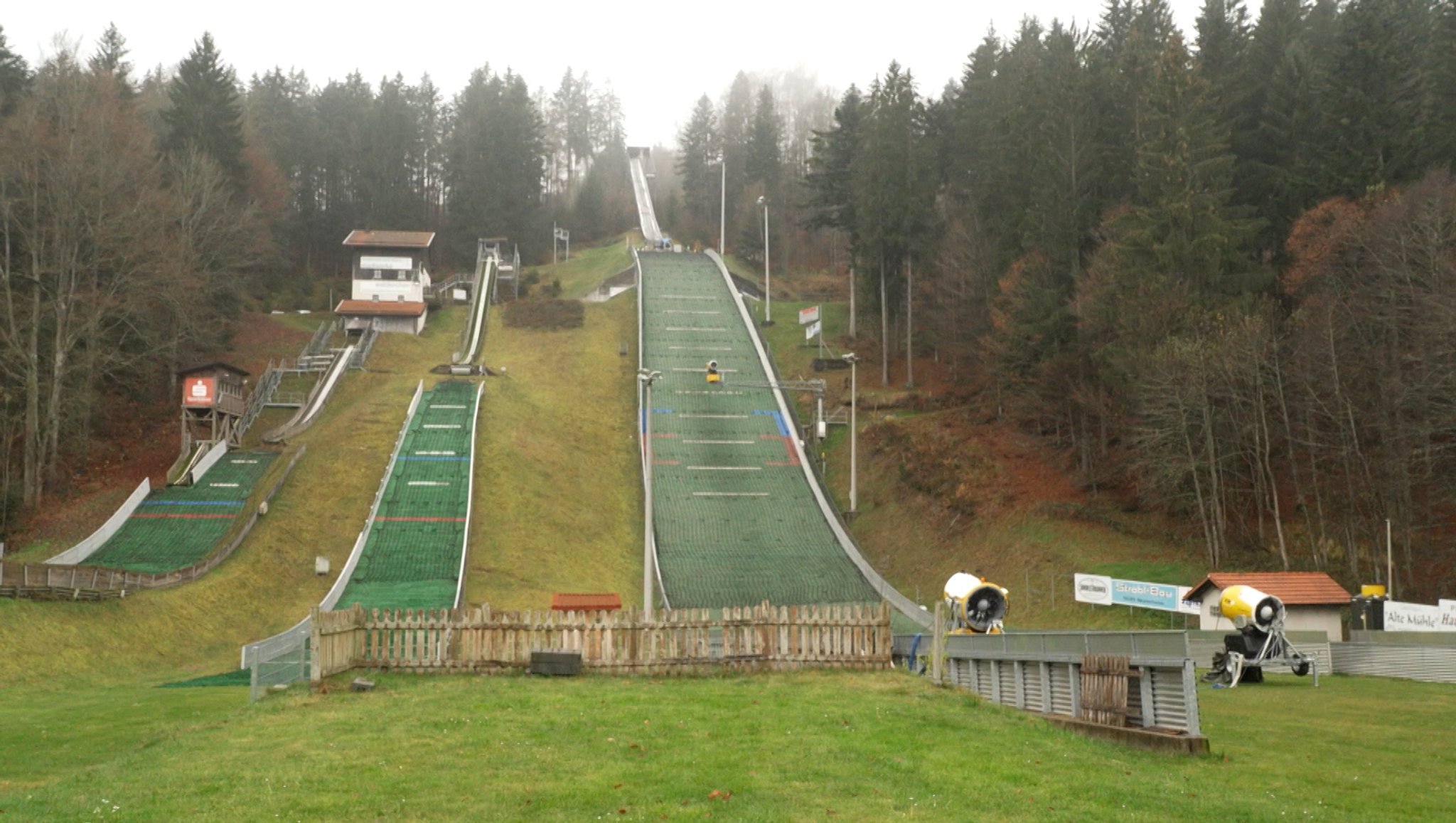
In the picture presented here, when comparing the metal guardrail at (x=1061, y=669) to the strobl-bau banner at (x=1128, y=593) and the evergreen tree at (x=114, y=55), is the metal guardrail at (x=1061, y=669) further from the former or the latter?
the evergreen tree at (x=114, y=55)

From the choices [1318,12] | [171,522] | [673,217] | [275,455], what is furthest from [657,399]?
[673,217]

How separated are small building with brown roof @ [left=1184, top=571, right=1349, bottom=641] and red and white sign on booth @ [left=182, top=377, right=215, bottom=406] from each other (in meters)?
39.7

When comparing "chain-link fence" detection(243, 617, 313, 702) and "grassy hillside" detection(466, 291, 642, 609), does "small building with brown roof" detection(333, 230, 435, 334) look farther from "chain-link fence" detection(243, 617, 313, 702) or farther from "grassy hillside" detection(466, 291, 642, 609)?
"chain-link fence" detection(243, 617, 313, 702)

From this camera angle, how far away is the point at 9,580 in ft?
95.6

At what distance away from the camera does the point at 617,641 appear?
753 inches

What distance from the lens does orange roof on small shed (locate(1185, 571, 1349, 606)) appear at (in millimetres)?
29672

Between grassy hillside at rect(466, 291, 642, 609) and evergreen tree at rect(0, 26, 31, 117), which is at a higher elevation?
evergreen tree at rect(0, 26, 31, 117)

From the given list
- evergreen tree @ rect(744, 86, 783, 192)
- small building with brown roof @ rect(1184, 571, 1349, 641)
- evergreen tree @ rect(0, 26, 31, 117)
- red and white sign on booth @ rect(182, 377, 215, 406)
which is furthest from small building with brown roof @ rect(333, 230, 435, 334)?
small building with brown roof @ rect(1184, 571, 1349, 641)

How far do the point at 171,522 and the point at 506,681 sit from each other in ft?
97.7

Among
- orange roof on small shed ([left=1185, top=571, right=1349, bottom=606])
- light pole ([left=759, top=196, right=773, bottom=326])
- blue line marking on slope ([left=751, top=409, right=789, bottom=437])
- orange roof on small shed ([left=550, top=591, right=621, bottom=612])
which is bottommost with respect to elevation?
orange roof on small shed ([left=550, top=591, right=621, bottom=612])

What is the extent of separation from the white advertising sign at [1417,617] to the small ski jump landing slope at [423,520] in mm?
25604

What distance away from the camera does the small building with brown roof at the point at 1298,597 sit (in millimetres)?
29797

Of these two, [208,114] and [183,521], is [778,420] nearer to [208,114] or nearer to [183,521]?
[183,521]

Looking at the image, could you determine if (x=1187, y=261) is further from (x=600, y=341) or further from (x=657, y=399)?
(x=600, y=341)
